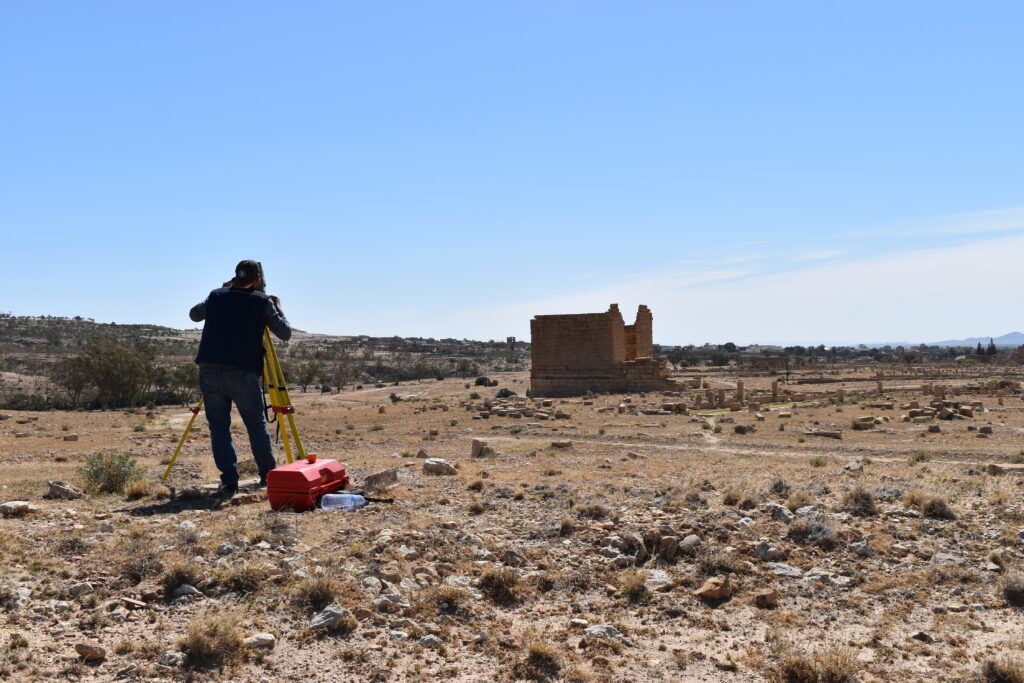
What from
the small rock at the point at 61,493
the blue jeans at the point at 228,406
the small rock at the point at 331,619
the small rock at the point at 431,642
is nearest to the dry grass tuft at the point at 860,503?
the small rock at the point at 431,642

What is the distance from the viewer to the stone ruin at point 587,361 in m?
34.7

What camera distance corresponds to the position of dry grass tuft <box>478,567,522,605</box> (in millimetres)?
6109

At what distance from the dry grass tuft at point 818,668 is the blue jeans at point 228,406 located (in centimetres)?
588

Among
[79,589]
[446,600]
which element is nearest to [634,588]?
[446,600]

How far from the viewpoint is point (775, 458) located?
47.8 ft

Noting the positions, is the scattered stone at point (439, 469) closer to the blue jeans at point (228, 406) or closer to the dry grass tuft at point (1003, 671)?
the blue jeans at point (228, 406)

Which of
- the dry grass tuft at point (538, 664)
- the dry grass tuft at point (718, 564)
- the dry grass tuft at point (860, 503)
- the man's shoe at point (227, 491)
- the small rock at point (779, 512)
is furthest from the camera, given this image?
the man's shoe at point (227, 491)

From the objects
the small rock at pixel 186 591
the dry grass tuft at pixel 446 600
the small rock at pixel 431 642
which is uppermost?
the small rock at pixel 186 591

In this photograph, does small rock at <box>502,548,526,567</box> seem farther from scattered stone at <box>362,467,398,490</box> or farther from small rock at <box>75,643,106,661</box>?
small rock at <box>75,643,106,661</box>

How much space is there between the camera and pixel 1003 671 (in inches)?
200

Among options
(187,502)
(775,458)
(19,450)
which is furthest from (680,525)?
(19,450)

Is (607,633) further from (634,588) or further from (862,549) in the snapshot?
(862,549)

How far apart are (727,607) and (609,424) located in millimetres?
15987

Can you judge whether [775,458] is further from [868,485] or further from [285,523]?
[285,523]
